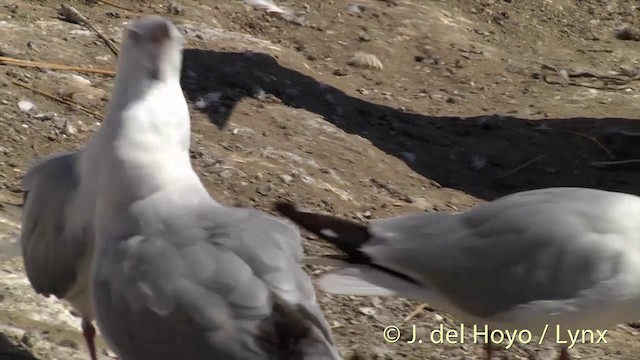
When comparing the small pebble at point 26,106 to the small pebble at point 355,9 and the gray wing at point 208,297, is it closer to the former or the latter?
the gray wing at point 208,297

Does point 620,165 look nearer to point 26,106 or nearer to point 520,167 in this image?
point 520,167

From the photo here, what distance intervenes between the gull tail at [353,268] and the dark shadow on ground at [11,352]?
0.87 m

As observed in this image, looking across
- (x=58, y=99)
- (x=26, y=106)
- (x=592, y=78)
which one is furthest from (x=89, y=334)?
(x=592, y=78)

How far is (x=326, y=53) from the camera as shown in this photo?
770 cm

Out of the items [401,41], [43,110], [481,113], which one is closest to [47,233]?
[43,110]

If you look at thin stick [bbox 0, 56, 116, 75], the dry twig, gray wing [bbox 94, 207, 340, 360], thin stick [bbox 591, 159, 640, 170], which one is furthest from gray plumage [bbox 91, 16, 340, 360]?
the dry twig

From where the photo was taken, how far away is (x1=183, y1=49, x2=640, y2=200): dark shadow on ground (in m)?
6.10

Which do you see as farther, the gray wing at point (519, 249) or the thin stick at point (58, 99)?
the thin stick at point (58, 99)

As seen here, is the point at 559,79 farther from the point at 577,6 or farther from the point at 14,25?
the point at 14,25

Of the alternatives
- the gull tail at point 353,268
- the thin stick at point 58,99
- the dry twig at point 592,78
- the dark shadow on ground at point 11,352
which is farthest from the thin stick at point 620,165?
the dark shadow on ground at point 11,352

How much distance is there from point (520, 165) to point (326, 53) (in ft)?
5.87

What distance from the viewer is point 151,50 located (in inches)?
116

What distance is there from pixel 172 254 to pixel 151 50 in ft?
1.90

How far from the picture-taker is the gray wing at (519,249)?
3.60 metres
